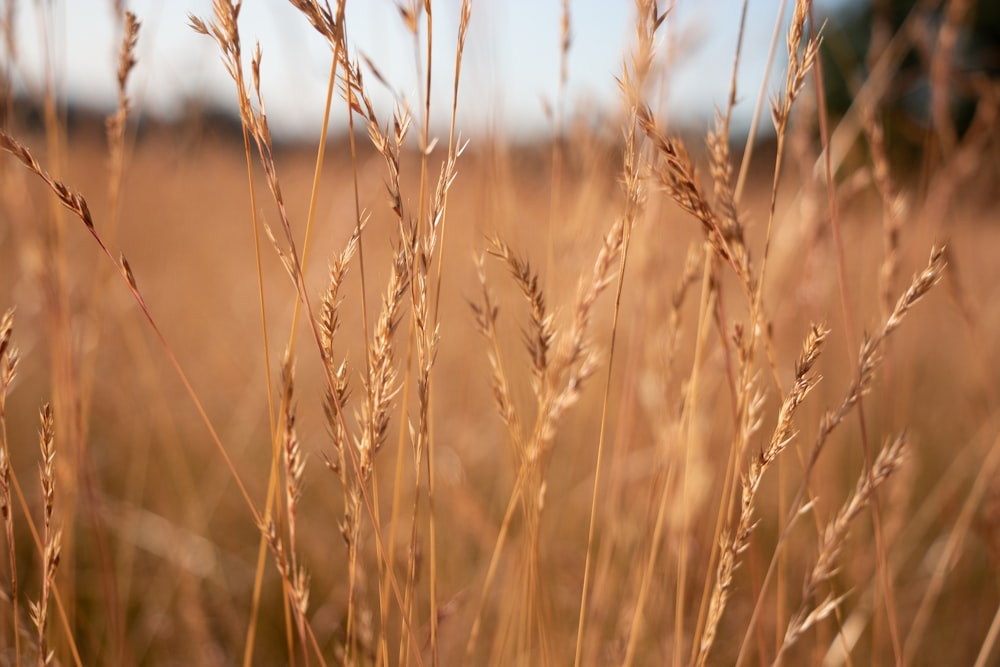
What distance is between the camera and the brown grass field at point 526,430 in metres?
0.52

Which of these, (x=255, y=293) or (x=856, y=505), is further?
(x=255, y=293)

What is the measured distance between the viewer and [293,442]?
54cm

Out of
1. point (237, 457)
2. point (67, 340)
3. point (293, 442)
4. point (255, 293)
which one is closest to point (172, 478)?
point (237, 457)

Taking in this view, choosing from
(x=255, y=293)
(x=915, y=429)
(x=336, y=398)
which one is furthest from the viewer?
(x=255, y=293)

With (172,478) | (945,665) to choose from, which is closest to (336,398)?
(945,665)

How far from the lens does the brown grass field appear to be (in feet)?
1.71

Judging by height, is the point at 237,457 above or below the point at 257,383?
below

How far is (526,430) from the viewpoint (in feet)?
3.41

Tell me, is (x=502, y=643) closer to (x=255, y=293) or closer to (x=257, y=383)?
(x=257, y=383)

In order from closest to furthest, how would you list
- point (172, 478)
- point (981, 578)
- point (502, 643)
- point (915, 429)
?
point (502, 643) → point (981, 578) → point (172, 478) → point (915, 429)

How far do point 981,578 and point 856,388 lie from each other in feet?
4.55

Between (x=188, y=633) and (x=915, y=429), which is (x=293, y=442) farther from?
(x=915, y=429)

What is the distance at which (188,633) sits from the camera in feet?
3.88

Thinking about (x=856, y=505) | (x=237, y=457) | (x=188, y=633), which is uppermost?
(x=856, y=505)
